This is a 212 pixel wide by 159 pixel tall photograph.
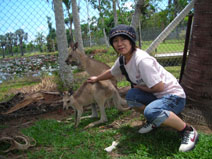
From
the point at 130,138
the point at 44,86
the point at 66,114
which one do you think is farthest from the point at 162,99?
the point at 44,86

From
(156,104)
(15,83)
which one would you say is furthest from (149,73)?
(15,83)

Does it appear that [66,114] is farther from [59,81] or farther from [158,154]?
[158,154]

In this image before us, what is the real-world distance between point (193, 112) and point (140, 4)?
310 cm

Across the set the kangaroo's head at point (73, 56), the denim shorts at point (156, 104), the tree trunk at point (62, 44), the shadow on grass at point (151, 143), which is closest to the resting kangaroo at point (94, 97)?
the shadow on grass at point (151, 143)

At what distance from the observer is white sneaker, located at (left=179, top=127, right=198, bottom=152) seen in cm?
249

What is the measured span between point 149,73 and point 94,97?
1730mm

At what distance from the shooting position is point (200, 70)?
3.00 m

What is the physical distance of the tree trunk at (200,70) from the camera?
9.54 ft

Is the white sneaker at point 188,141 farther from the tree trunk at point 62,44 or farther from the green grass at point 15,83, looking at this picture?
the green grass at point 15,83

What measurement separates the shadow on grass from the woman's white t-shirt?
0.65 metres

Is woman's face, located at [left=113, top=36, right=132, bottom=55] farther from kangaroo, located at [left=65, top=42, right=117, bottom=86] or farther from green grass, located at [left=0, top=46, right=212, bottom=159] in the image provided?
kangaroo, located at [left=65, top=42, right=117, bottom=86]

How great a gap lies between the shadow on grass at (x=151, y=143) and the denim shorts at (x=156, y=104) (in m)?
0.39

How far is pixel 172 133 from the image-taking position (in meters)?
2.95

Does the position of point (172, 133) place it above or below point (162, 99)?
below
